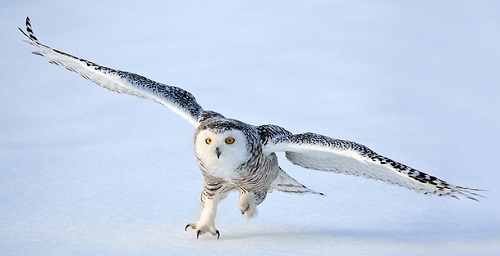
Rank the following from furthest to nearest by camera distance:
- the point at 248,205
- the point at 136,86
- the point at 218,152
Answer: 1. the point at 136,86
2. the point at 248,205
3. the point at 218,152

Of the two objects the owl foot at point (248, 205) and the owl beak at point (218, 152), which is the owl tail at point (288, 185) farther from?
the owl beak at point (218, 152)

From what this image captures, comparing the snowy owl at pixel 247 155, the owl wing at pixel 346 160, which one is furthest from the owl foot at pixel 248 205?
the owl wing at pixel 346 160

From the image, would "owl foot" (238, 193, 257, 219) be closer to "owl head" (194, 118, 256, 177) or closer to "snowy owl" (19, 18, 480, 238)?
"snowy owl" (19, 18, 480, 238)

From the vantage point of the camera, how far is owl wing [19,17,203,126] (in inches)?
307

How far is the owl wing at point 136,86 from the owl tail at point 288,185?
92cm

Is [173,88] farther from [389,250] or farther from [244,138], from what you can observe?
[389,250]

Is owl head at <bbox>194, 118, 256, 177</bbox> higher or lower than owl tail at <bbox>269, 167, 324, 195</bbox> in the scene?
lower

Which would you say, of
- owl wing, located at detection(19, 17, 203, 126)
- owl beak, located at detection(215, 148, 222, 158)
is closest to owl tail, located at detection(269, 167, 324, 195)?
owl wing, located at detection(19, 17, 203, 126)

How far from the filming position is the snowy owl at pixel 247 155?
6.85m

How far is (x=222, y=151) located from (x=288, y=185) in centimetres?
127

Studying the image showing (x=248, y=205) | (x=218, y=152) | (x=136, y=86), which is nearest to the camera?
(x=218, y=152)

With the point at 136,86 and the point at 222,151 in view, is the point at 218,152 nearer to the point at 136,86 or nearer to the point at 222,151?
the point at 222,151

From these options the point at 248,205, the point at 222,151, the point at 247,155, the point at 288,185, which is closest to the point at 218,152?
the point at 222,151

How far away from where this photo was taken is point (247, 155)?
7023 millimetres
